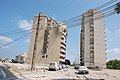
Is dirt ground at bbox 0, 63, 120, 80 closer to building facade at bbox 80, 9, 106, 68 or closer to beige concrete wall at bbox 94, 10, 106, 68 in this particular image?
beige concrete wall at bbox 94, 10, 106, 68

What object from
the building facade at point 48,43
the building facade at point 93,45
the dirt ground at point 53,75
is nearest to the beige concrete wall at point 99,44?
the building facade at point 93,45

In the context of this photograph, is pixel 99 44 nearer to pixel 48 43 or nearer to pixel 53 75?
pixel 48 43

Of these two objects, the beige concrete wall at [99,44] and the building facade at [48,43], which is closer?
the building facade at [48,43]

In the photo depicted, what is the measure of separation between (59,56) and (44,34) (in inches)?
497

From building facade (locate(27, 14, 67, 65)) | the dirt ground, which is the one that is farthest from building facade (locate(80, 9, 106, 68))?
the dirt ground

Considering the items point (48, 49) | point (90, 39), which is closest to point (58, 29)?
point (48, 49)

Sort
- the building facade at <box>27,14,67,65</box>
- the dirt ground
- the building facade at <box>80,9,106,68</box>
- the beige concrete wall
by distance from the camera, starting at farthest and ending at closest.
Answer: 1. the building facade at <box>80,9,106,68</box>
2. the beige concrete wall
3. the building facade at <box>27,14,67,65</box>
4. the dirt ground

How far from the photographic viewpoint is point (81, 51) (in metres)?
117

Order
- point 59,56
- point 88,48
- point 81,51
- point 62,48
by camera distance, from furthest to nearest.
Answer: point 81,51 < point 88,48 < point 62,48 < point 59,56

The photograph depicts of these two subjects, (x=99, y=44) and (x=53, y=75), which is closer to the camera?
(x=53, y=75)

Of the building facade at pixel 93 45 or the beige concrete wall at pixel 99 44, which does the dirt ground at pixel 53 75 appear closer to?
the beige concrete wall at pixel 99 44

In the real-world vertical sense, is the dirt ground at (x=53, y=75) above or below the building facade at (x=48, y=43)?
below

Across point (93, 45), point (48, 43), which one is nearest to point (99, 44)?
point (93, 45)

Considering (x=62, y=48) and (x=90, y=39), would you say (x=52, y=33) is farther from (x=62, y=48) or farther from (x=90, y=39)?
(x=90, y=39)
